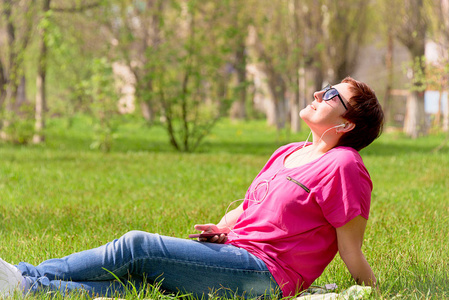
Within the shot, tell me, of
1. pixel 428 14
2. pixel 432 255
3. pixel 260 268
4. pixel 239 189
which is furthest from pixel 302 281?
pixel 428 14

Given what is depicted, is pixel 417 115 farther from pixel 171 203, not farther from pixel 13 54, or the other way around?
pixel 171 203

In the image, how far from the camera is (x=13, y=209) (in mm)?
6023

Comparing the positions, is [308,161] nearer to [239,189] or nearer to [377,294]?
[377,294]

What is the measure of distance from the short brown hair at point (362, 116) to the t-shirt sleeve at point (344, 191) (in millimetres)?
210

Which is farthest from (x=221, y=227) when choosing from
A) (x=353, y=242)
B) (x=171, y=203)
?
(x=171, y=203)

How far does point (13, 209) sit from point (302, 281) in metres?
3.78

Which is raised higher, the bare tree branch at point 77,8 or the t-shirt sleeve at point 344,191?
the bare tree branch at point 77,8

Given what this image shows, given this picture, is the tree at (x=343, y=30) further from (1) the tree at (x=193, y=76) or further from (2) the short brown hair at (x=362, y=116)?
Answer: (2) the short brown hair at (x=362, y=116)

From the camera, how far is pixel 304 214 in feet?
10.2

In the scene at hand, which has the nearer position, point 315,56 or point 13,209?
point 13,209

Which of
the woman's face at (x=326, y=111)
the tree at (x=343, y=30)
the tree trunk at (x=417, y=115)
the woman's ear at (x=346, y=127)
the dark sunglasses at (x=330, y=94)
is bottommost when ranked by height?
the tree trunk at (x=417, y=115)

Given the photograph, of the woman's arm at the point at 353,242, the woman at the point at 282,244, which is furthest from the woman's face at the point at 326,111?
the woman's arm at the point at 353,242

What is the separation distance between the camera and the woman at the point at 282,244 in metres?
3.03

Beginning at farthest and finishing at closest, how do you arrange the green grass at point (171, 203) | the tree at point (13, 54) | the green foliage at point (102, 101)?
the tree at point (13, 54)
the green foliage at point (102, 101)
the green grass at point (171, 203)
